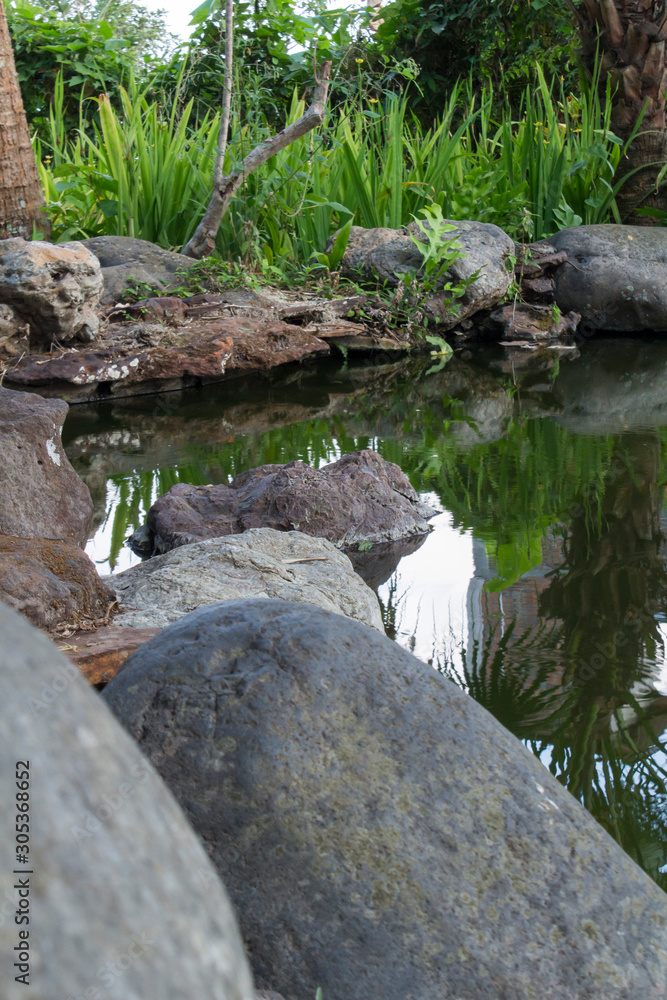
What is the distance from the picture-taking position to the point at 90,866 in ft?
1.95

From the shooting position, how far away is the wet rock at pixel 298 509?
284 centimetres

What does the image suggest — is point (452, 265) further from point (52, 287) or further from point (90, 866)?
point (90, 866)

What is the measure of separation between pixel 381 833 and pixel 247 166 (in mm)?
5726

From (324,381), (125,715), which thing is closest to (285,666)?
(125,715)

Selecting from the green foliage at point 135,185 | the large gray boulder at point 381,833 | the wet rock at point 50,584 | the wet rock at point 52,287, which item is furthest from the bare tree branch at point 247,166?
the large gray boulder at point 381,833

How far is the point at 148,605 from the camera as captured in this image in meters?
2.15

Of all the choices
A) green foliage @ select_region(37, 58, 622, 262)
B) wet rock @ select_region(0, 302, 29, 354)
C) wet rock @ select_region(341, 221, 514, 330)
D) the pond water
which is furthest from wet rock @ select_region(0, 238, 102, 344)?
wet rock @ select_region(341, 221, 514, 330)

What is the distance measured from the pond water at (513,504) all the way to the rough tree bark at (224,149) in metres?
1.50

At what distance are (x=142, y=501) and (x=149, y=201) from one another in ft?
14.4

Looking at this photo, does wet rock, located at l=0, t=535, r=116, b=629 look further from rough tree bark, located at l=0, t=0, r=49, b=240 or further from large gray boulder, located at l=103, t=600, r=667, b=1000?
rough tree bark, located at l=0, t=0, r=49, b=240

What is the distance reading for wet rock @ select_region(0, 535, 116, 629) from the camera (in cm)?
190
